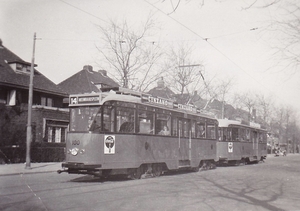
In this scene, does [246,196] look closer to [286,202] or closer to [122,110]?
[286,202]

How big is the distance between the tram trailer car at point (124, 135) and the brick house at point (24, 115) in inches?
443

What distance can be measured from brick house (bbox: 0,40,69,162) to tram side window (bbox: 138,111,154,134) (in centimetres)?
1158

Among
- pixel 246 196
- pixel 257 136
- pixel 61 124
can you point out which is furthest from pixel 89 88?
pixel 246 196

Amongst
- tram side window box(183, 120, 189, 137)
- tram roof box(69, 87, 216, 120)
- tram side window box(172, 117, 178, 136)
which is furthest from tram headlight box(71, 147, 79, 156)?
tram side window box(183, 120, 189, 137)

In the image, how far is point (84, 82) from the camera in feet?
134

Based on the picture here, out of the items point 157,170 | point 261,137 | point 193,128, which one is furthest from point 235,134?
point 157,170

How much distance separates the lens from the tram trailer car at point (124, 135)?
1218 centimetres

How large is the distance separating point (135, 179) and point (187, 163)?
4.57 meters

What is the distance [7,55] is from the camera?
2750 cm

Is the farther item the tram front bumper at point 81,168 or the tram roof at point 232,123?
the tram roof at point 232,123

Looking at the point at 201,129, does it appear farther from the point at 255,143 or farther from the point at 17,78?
the point at 17,78

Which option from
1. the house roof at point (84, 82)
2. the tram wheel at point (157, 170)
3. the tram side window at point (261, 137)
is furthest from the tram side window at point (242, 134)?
the house roof at point (84, 82)

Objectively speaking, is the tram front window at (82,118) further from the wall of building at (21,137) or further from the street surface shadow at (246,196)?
the wall of building at (21,137)

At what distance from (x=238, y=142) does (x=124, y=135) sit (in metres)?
14.7
